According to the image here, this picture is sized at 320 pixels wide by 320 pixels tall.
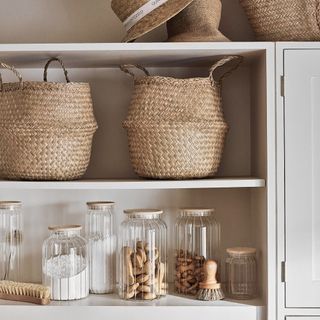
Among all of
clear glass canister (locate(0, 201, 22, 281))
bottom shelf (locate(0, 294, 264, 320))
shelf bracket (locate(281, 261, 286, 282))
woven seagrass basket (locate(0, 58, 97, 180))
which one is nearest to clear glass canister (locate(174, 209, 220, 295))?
bottom shelf (locate(0, 294, 264, 320))

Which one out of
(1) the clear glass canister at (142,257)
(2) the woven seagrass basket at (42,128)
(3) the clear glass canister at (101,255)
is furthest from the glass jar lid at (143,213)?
(2) the woven seagrass basket at (42,128)

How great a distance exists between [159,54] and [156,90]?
0.10 metres

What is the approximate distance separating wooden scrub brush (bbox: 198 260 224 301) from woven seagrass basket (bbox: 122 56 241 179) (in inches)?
10.6

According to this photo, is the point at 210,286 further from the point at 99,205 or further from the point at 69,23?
the point at 69,23

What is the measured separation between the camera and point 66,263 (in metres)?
1.94

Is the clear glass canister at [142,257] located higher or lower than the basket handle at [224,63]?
A: lower

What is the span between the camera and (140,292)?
1925 mm

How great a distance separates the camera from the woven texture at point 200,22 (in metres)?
1.91

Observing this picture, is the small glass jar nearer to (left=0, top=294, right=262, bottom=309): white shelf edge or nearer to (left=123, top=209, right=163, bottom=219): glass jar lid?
(left=0, top=294, right=262, bottom=309): white shelf edge

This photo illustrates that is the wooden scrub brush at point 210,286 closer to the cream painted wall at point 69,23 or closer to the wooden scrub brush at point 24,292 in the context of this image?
the wooden scrub brush at point 24,292

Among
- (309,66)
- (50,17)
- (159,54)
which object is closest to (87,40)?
(50,17)

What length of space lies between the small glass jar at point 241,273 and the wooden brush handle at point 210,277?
0.07m

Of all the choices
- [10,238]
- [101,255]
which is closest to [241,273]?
[101,255]

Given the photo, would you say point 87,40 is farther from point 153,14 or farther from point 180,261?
point 180,261
